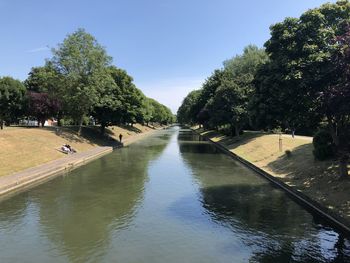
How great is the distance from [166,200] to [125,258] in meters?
9.49

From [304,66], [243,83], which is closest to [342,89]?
[304,66]

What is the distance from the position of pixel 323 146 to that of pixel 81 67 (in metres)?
40.9

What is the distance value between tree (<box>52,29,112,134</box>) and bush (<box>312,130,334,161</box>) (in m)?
36.6

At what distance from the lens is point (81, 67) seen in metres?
57.8

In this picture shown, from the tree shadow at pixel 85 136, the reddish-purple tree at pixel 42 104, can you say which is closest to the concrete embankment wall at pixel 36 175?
the tree shadow at pixel 85 136

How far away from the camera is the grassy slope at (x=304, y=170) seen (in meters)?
19.6

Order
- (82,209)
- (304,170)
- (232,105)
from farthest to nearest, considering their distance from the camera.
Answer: (232,105) → (304,170) → (82,209)

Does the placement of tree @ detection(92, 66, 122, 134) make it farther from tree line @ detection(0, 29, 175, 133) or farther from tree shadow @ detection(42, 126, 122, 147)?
tree shadow @ detection(42, 126, 122, 147)

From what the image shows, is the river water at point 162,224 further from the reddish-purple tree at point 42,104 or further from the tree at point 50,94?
the reddish-purple tree at point 42,104

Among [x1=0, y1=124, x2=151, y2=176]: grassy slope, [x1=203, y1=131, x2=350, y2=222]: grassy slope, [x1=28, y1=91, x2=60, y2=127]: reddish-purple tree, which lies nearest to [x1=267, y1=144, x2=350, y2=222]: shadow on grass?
[x1=203, y1=131, x2=350, y2=222]: grassy slope

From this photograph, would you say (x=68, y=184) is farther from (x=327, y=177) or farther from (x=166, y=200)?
(x=327, y=177)

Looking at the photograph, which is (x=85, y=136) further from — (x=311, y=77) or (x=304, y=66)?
(x=311, y=77)

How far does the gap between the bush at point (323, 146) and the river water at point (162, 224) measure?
4.29 meters

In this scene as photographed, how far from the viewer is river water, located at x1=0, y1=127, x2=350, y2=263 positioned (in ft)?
44.6
